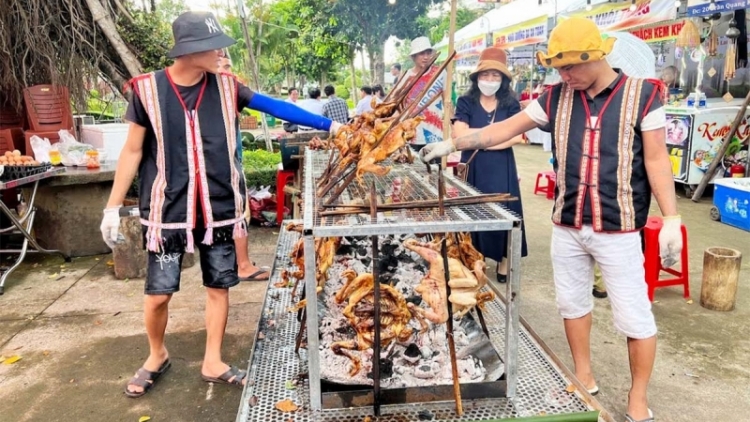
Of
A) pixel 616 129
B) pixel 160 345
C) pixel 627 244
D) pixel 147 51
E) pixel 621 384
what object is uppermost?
pixel 147 51

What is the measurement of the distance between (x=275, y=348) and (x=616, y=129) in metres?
2.20

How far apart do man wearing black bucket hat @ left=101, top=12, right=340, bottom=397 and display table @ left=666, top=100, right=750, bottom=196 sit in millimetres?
7158

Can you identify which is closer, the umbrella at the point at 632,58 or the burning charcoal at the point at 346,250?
the burning charcoal at the point at 346,250

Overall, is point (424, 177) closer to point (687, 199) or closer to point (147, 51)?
point (147, 51)

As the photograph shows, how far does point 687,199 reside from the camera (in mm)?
8469

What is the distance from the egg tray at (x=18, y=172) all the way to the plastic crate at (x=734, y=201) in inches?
315

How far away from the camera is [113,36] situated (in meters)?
7.38

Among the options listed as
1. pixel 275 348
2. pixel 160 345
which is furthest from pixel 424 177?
pixel 160 345

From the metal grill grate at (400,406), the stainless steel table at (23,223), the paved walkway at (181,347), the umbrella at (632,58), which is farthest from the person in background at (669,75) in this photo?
the stainless steel table at (23,223)

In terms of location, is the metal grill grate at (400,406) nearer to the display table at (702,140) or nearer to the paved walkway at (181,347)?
the paved walkway at (181,347)

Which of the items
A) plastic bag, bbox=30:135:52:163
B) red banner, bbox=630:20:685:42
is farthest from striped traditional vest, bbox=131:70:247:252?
red banner, bbox=630:20:685:42

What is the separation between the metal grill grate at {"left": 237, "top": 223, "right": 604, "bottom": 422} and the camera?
248cm

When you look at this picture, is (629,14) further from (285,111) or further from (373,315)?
(373,315)

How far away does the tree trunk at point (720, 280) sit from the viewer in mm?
4359
